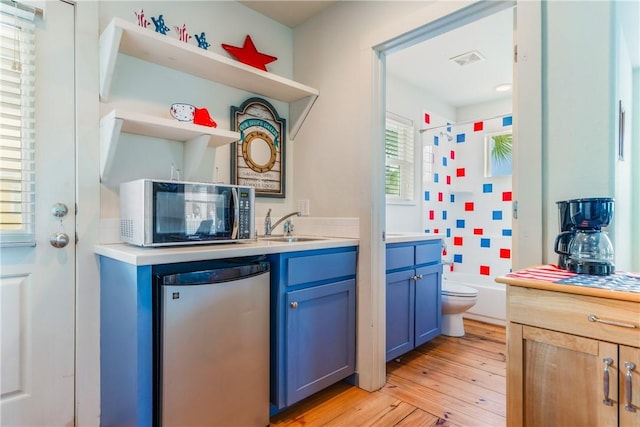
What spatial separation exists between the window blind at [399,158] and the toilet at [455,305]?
1048mm

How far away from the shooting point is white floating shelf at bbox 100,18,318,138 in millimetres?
1546

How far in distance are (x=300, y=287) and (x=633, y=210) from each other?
1.75 meters

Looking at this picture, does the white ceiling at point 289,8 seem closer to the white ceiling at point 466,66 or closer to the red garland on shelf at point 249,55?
the red garland on shelf at point 249,55

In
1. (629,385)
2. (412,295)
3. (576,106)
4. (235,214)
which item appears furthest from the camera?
(412,295)

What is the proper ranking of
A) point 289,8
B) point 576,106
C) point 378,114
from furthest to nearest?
point 289,8 < point 378,114 < point 576,106

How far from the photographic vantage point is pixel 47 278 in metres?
1.50

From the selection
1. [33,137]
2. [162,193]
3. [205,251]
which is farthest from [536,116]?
[33,137]

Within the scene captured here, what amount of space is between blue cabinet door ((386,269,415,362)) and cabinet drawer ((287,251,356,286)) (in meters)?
0.36

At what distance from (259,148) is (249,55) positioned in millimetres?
589

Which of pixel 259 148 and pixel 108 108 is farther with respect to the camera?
pixel 259 148

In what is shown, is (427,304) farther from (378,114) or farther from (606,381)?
(606,381)

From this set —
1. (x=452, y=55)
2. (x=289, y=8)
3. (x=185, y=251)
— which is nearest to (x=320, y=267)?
(x=185, y=251)

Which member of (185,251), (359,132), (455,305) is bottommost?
(455,305)

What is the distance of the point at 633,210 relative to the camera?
5.60ft
